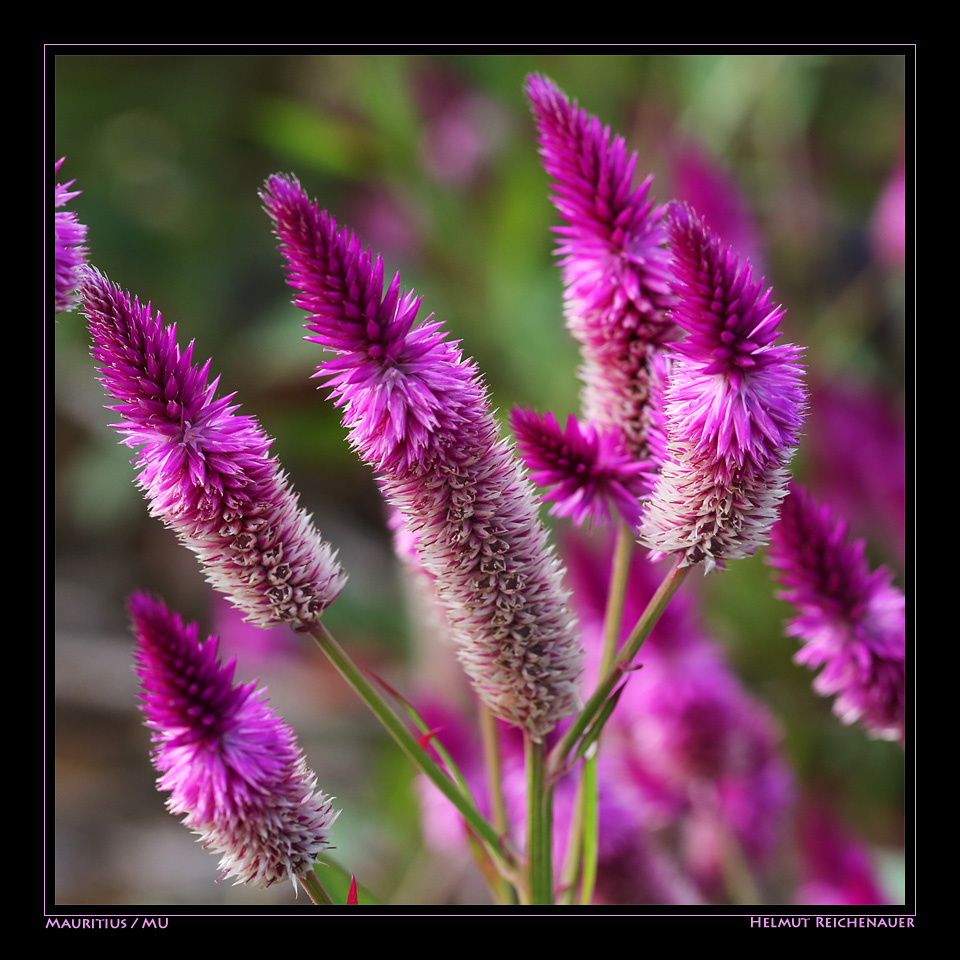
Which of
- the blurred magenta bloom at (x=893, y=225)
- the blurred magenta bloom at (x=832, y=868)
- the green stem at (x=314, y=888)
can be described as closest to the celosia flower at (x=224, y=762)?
the green stem at (x=314, y=888)

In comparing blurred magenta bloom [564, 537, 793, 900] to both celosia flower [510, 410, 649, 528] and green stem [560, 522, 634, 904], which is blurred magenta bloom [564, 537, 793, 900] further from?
celosia flower [510, 410, 649, 528]

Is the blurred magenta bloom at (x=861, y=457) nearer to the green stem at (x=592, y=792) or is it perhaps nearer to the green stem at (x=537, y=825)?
the green stem at (x=592, y=792)

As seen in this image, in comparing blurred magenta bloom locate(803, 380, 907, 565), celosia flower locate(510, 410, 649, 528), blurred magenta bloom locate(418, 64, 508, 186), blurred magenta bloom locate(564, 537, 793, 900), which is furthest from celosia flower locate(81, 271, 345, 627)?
blurred magenta bloom locate(418, 64, 508, 186)

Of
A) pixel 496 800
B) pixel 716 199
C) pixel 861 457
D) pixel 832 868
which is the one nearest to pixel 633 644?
pixel 496 800

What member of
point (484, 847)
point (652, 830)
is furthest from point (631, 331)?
point (652, 830)
